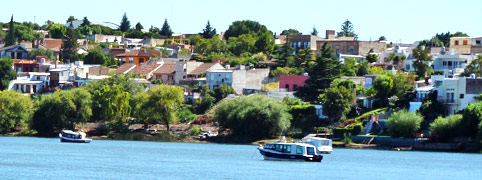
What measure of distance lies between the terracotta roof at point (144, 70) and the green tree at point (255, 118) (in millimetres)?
37190

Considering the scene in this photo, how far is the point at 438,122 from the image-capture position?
96625mm

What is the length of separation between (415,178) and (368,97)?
4432 centimetres

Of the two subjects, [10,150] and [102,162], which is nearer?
[102,162]

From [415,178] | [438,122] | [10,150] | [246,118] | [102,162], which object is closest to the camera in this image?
[415,178]

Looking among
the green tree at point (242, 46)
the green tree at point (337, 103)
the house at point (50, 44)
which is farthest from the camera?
the house at point (50, 44)

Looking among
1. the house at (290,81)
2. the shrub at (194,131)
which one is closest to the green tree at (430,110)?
the shrub at (194,131)

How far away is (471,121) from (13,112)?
47266 mm

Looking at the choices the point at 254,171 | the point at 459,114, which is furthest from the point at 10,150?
the point at 459,114

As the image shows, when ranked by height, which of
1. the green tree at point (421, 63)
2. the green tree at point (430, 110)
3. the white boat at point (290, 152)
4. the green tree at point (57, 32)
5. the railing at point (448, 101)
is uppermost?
the green tree at point (57, 32)

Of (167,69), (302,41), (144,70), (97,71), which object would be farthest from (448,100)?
(302,41)

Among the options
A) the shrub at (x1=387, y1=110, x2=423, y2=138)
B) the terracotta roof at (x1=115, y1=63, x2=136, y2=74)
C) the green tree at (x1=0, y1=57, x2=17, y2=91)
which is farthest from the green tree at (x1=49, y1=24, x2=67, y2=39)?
the shrub at (x1=387, y1=110, x2=423, y2=138)

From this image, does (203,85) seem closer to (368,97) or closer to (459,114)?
(368,97)

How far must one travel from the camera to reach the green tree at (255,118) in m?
103

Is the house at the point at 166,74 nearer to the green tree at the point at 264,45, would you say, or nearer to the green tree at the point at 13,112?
the green tree at the point at 264,45
